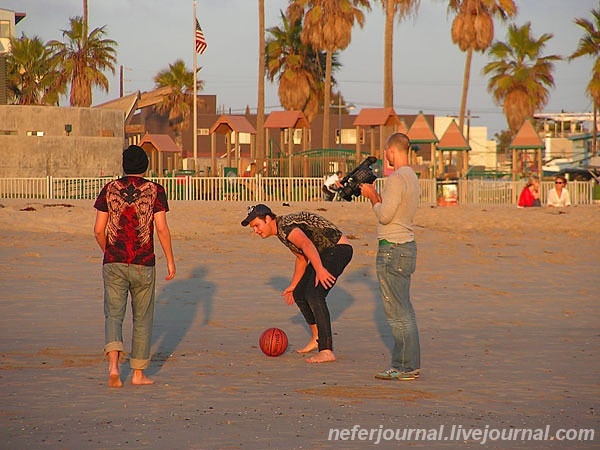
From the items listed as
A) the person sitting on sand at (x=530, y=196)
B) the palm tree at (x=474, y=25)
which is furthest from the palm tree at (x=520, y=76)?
the person sitting on sand at (x=530, y=196)

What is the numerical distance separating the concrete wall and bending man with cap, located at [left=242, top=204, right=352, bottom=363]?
35493mm

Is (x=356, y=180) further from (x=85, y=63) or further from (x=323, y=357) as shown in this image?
(x=85, y=63)

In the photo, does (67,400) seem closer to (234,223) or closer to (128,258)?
(128,258)

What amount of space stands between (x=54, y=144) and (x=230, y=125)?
24.0ft

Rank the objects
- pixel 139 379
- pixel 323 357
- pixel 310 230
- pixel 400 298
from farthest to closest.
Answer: pixel 310 230, pixel 323 357, pixel 400 298, pixel 139 379

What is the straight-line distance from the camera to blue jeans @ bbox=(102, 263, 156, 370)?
297 inches

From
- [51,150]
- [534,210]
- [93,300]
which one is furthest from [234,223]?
[51,150]

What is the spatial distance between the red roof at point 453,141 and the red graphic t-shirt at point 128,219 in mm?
40773

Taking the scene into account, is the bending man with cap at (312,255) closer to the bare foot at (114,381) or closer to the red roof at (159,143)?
the bare foot at (114,381)

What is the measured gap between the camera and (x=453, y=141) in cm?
4838

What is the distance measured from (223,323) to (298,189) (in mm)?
23235

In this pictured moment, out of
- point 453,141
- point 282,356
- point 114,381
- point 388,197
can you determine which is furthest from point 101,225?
point 453,141

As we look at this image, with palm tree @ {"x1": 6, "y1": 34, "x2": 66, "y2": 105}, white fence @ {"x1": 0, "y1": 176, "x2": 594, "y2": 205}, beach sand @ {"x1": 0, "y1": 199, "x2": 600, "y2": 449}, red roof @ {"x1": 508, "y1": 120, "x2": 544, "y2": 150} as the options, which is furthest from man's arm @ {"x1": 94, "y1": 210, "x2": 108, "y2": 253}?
palm tree @ {"x1": 6, "y1": 34, "x2": 66, "y2": 105}

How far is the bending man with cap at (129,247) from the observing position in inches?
297
